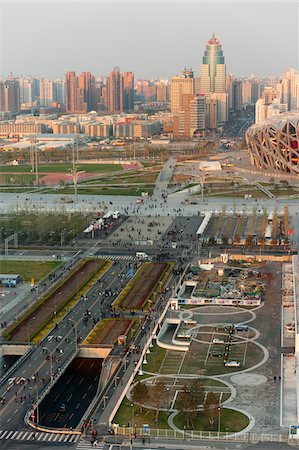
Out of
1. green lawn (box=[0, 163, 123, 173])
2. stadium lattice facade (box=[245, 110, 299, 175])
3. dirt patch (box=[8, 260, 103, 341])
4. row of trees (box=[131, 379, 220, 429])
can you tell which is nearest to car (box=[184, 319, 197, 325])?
dirt patch (box=[8, 260, 103, 341])

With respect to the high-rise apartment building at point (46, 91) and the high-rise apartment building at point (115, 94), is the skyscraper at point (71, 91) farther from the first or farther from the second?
the high-rise apartment building at point (46, 91)

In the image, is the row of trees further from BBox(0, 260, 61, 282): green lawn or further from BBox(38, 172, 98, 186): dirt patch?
BBox(38, 172, 98, 186): dirt patch

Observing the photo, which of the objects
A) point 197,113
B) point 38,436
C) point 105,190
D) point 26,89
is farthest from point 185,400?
point 26,89

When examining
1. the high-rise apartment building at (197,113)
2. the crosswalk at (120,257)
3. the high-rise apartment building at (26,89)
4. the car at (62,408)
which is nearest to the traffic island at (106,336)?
the car at (62,408)

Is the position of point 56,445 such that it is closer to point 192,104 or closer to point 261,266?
point 261,266

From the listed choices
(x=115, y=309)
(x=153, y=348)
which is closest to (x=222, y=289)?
(x=115, y=309)

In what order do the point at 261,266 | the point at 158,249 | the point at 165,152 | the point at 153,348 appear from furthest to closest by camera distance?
the point at 165,152
the point at 158,249
the point at 261,266
the point at 153,348
